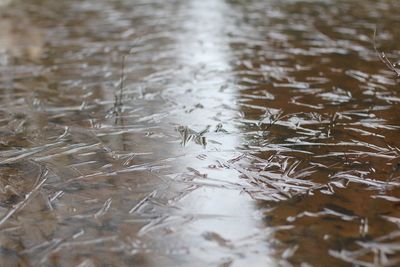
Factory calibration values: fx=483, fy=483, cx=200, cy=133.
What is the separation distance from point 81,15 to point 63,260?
7.12m

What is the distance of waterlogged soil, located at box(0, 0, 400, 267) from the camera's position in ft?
7.21

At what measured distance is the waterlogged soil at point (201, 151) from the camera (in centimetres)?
220

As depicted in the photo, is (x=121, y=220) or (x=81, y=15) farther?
(x=81, y=15)

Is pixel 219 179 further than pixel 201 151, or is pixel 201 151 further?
pixel 201 151

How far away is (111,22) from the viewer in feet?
25.8

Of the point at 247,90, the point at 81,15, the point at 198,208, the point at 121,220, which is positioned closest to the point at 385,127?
the point at 247,90

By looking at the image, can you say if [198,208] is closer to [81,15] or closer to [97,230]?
[97,230]

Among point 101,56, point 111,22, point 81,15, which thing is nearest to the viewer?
point 101,56

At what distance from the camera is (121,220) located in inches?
94.5

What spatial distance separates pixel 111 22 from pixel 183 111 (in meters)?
4.38

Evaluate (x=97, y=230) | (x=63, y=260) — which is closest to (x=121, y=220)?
(x=97, y=230)

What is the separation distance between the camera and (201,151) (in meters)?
3.18

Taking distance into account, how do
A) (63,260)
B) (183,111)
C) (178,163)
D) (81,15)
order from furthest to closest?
1. (81,15)
2. (183,111)
3. (178,163)
4. (63,260)

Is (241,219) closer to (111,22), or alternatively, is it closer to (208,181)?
(208,181)
